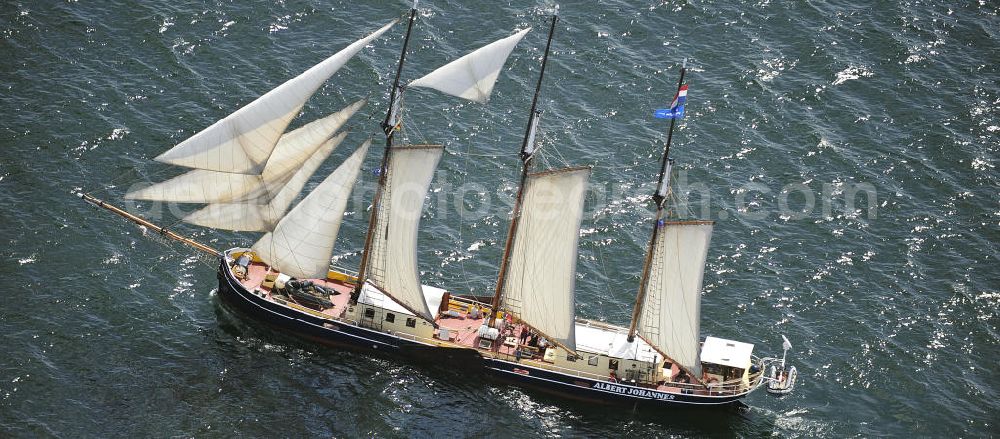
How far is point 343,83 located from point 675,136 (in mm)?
27534

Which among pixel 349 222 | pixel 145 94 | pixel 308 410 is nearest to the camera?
pixel 308 410

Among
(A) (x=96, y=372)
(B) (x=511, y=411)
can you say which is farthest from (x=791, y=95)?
(A) (x=96, y=372)

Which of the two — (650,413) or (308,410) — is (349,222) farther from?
(650,413)

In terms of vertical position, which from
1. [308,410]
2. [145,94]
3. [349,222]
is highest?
[145,94]

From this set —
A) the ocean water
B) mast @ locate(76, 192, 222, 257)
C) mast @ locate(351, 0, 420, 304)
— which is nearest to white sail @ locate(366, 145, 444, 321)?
mast @ locate(351, 0, 420, 304)

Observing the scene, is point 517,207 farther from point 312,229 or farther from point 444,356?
point 312,229

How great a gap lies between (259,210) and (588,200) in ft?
89.0

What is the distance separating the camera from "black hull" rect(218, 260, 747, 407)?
87938 millimetres

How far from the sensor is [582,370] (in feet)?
291

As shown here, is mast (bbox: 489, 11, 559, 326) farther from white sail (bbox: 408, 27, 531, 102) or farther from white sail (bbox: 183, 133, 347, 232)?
white sail (bbox: 183, 133, 347, 232)

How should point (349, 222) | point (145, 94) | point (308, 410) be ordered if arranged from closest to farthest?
point (308, 410), point (349, 222), point (145, 94)

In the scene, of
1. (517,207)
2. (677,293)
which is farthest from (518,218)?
(677,293)

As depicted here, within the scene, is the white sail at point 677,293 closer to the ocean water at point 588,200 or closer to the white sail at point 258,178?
the ocean water at point 588,200

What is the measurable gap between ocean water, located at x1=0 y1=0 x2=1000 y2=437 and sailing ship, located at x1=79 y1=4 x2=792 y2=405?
73.7 inches
